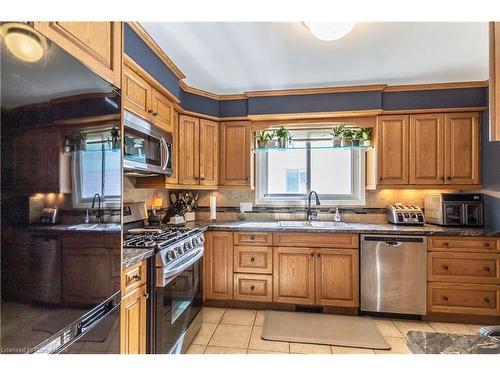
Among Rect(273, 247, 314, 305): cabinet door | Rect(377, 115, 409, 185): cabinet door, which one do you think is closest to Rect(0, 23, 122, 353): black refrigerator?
Rect(273, 247, 314, 305): cabinet door

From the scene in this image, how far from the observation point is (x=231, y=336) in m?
2.29

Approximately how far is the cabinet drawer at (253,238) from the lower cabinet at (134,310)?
1.40 meters

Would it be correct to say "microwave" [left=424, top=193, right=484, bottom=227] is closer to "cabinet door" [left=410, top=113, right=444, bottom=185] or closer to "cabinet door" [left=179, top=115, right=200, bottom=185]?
"cabinet door" [left=410, top=113, right=444, bottom=185]

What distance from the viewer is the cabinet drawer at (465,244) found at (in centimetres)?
247

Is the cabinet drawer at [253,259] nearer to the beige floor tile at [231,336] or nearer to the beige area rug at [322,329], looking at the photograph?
the beige area rug at [322,329]

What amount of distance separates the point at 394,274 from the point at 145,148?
2.73 metres

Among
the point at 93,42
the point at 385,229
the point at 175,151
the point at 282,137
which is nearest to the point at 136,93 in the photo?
the point at 175,151

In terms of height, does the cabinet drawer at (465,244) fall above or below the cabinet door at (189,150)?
below

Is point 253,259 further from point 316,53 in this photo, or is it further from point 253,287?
point 316,53

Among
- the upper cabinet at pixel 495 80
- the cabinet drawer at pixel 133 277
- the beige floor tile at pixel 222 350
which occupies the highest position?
the upper cabinet at pixel 495 80

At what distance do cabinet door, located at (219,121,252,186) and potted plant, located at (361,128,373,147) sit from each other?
140cm

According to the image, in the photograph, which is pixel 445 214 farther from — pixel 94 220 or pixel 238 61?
pixel 94 220

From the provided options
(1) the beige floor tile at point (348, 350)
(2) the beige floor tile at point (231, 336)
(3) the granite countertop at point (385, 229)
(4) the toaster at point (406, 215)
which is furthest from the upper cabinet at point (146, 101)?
(4) the toaster at point (406, 215)

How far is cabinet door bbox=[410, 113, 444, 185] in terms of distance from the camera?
2.86m
